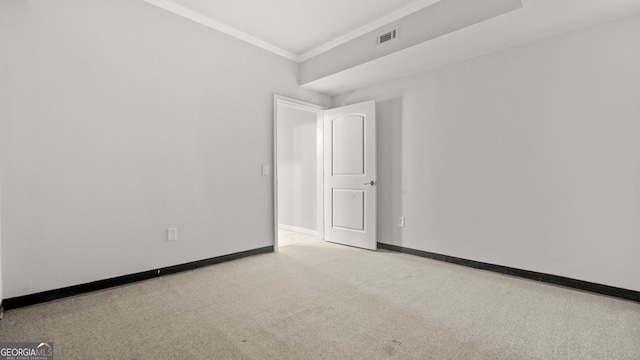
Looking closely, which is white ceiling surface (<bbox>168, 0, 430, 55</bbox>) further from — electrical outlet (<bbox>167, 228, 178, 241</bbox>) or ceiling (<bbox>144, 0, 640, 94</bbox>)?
electrical outlet (<bbox>167, 228, 178, 241</bbox>)

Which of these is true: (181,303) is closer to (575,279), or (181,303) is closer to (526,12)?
(575,279)

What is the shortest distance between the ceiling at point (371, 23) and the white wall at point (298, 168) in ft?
4.39

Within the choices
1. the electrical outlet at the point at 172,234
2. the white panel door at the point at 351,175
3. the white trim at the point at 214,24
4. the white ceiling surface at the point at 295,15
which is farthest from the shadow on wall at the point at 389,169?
the electrical outlet at the point at 172,234

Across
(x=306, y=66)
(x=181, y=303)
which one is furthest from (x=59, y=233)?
(x=306, y=66)

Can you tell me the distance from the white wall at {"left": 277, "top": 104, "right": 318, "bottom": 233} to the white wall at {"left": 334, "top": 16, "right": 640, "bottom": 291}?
1.72 m

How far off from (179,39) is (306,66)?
1611 millimetres

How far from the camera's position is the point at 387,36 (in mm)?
3068

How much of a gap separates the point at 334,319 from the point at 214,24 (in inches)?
123

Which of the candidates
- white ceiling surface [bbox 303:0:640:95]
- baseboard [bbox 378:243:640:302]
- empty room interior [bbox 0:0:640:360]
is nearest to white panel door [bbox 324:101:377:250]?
empty room interior [bbox 0:0:640:360]

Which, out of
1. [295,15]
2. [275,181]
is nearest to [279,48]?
[295,15]

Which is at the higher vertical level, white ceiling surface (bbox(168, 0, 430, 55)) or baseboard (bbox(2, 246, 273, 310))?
white ceiling surface (bbox(168, 0, 430, 55))

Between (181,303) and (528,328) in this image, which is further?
(181,303)

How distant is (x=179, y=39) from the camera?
2951 mm

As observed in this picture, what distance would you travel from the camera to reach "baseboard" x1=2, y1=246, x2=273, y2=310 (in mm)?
2145
